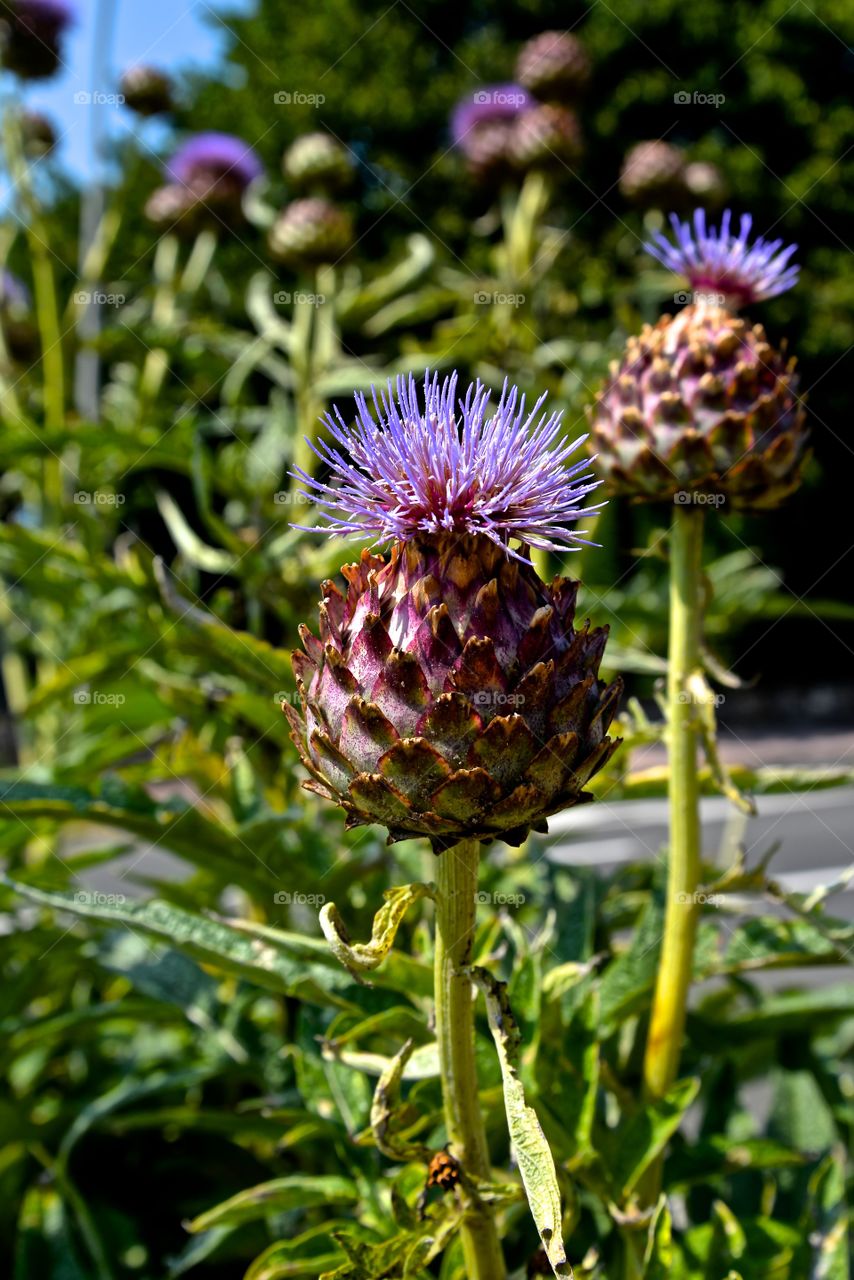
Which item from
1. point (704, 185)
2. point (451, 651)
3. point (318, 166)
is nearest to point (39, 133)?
point (318, 166)

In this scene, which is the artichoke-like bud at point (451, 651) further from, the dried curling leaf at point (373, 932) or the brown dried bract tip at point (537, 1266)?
the brown dried bract tip at point (537, 1266)

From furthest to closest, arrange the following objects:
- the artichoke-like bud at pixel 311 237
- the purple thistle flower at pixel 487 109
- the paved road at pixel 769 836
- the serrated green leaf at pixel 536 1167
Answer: the paved road at pixel 769 836, the purple thistle flower at pixel 487 109, the artichoke-like bud at pixel 311 237, the serrated green leaf at pixel 536 1167

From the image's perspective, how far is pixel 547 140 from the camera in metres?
2.71

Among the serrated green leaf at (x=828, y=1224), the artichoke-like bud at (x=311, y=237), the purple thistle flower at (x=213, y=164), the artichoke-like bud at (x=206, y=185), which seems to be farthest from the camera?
the purple thistle flower at (x=213, y=164)

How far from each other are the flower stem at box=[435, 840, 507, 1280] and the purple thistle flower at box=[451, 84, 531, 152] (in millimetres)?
2640

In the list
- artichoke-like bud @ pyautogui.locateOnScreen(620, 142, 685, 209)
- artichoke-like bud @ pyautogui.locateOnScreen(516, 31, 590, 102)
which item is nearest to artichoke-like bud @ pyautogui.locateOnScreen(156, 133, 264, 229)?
artichoke-like bud @ pyautogui.locateOnScreen(516, 31, 590, 102)

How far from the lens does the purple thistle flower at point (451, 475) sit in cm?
77

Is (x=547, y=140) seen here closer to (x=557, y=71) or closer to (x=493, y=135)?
(x=493, y=135)

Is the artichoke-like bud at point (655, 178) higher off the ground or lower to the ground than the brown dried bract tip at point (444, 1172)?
higher

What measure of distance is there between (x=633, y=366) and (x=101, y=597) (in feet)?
3.47

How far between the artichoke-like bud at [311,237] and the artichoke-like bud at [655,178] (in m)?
0.91

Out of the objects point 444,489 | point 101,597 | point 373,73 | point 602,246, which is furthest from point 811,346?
point 444,489

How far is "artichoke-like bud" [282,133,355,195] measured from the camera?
9.07 feet

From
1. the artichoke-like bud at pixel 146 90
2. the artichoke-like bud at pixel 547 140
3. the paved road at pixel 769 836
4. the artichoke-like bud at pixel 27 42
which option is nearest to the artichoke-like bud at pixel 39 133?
the artichoke-like bud at pixel 27 42
